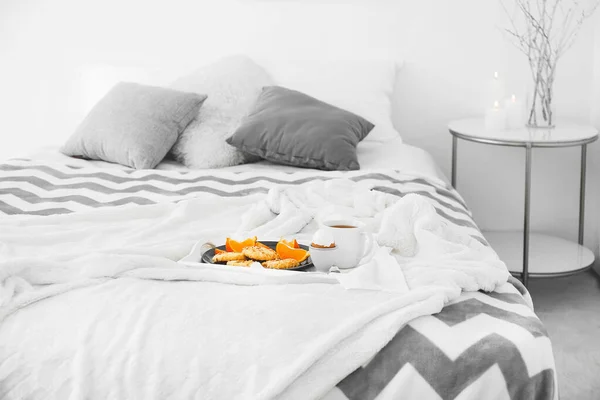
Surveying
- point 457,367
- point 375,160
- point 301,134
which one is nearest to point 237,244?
point 457,367

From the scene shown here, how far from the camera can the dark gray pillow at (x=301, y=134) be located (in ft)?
9.23

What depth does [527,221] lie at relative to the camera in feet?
10.2

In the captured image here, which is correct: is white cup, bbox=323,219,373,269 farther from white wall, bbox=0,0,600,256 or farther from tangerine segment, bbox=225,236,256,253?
white wall, bbox=0,0,600,256

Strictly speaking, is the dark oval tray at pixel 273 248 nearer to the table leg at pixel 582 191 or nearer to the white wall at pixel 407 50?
the white wall at pixel 407 50

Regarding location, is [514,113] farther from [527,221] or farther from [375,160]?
[375,160]

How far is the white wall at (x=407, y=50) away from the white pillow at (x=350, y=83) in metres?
0.21

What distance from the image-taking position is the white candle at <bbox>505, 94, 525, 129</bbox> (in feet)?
10.6

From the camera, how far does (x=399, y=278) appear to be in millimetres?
1726

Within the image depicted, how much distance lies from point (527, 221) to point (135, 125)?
149 centimetres

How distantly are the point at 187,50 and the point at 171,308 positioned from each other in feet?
7.38

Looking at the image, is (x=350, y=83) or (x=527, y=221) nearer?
(x=527, y=221)

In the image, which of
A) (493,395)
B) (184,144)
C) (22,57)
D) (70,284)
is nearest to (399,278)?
(493,395)

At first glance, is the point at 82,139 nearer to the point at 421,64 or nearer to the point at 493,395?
the point at 421,64

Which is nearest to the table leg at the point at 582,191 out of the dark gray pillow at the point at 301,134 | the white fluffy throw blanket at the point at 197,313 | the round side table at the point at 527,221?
the round side table at the point at 527,221
